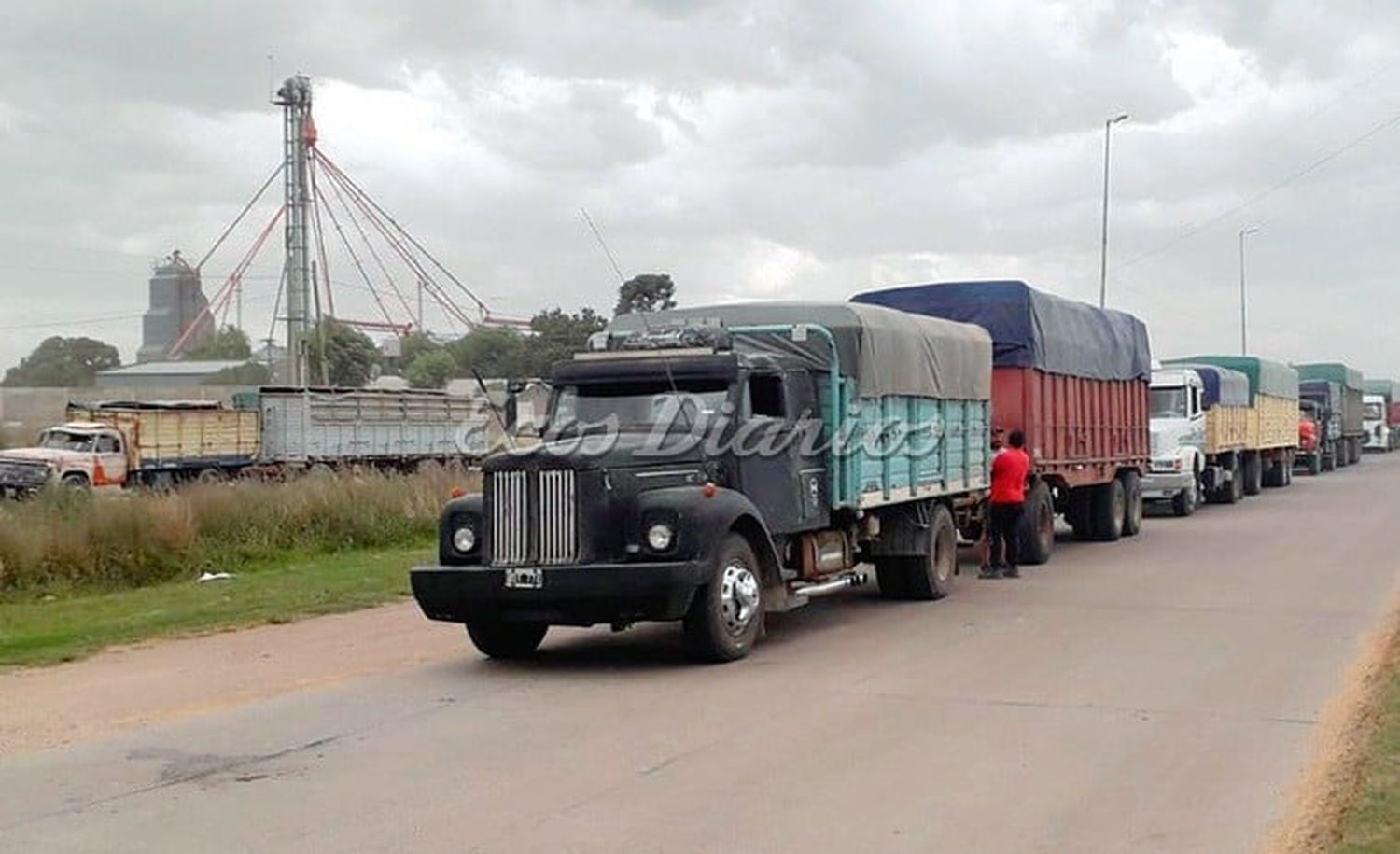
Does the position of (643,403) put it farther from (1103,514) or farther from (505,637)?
(1103,514)

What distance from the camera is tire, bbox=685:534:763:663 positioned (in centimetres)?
1169

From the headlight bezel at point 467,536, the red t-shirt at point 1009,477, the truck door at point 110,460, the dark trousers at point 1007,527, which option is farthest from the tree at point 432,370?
the headlight bezel at point 467,536

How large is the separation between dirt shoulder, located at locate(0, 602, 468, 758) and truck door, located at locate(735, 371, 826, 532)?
2.83m

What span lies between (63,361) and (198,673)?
343 feet

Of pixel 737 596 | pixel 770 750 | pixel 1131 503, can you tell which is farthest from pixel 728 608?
pixel 1131 503

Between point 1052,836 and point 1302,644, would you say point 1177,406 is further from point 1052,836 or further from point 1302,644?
point 1052,836

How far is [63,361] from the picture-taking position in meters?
108

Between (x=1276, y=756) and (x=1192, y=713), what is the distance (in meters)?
1.24

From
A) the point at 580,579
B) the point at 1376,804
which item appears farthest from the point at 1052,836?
the point at 580,579

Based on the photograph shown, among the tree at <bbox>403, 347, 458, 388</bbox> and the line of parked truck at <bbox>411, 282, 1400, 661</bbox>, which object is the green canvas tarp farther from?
the tree at <bbox>403, 347, 458, 388</bbox>

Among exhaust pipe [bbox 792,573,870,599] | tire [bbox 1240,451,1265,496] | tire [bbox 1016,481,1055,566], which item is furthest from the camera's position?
tire [bbox 1240,451,1265,496]

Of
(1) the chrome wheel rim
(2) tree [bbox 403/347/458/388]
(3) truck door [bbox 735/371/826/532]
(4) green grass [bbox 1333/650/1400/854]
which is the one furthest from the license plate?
(2) tree [bbox 403/347/458/388]

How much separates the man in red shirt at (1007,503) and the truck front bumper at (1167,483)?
39.1 feet

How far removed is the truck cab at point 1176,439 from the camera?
30078mm
